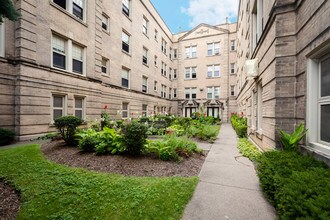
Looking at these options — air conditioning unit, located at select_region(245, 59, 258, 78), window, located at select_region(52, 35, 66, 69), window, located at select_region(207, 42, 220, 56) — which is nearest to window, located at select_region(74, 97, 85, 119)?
window, located at select_region(52, 35, 66, 69)

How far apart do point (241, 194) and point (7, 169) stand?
6069mm

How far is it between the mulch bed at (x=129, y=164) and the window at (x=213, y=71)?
942 inches

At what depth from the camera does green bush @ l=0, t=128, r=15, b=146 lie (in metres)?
7.50

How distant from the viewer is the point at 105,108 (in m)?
13.3

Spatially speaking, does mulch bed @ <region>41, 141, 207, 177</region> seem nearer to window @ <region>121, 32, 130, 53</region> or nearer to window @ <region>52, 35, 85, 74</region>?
window @ <region>52, 35, 85, 74</region>

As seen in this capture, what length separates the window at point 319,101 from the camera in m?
3.32

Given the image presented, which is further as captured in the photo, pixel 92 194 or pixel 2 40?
pixel 2 40

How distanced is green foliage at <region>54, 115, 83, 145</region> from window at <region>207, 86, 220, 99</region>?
24.0 m

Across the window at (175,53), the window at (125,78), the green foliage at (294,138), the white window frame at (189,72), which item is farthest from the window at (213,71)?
the green foliage at (294,138)

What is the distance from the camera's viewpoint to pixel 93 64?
40.6ft

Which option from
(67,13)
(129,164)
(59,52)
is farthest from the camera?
(67,13)

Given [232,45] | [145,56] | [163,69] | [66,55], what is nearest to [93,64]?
[66,55]

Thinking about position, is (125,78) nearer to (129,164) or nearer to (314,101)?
(129,164)

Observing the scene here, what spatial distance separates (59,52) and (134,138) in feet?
29.2
